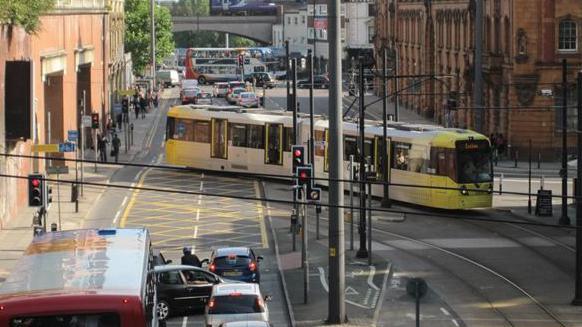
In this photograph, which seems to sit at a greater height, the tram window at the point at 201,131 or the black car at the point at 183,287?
the tram window at the point at 201,131

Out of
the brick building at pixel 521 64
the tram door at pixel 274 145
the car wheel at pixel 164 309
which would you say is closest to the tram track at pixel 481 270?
the car wheel at pixel 164 309

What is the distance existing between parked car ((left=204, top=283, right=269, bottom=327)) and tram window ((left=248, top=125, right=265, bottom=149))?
1114 inches

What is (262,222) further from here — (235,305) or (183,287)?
(235,305)

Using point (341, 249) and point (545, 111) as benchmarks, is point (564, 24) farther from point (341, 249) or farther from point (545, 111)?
point (341, 249)

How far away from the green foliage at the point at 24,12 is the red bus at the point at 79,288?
24.5 m

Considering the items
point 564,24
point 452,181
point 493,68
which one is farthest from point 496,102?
point 452,181

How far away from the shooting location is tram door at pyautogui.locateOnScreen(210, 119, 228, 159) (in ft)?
189

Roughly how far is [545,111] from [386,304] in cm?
3577

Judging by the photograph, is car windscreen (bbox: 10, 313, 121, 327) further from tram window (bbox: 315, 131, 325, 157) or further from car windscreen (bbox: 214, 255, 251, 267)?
tram window (bbox: 315, 131, 325, 157)

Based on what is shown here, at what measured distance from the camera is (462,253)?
39625 mm

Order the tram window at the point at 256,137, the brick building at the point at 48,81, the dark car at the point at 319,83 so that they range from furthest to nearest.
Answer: the dark car at the point at 319,83, the tram window at the point at 256,137, the brick building at the point at 48,81

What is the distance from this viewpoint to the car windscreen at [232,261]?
1314 inches

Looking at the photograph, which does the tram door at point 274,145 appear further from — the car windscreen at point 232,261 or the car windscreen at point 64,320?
the car windscreen at point 64,320

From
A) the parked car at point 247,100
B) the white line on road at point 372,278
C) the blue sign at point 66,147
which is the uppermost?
→ the parked car at point 247,100
